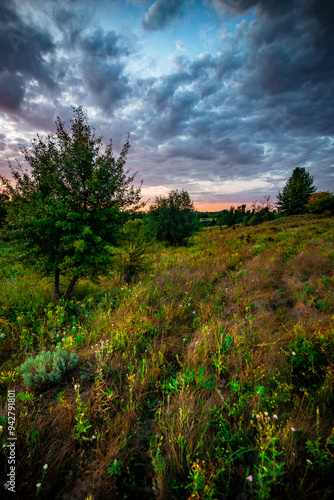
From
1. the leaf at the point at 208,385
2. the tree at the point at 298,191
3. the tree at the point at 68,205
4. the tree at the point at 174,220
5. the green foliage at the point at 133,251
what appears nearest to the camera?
the leaf at the point at 208,385

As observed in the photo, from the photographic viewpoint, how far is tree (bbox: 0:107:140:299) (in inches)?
205

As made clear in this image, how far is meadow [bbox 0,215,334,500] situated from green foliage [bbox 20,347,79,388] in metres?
0.02

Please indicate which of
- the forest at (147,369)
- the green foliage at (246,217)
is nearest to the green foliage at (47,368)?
the forest at (147,369)

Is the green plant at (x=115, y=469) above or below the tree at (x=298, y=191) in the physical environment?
below

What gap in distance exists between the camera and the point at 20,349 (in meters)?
3.60

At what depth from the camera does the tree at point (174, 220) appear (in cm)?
2214

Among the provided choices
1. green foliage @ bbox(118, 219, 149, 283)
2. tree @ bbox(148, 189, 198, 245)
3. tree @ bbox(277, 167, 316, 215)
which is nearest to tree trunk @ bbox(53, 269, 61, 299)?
green foliage @ bbox(118, 219, 149, 283)

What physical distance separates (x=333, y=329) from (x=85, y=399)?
3999mm

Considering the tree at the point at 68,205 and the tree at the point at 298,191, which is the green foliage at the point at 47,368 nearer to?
the tree at the point at 68,205

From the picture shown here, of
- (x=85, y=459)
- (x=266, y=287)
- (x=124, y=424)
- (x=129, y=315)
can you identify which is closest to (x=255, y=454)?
(x=124, y=424)

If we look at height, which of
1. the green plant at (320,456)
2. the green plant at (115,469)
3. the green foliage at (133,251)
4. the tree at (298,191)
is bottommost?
the green plant at (115,469)

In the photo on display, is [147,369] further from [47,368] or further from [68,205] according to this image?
[68,205]

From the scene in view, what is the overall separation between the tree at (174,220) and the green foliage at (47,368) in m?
19.2

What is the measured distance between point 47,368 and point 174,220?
2090 cm
